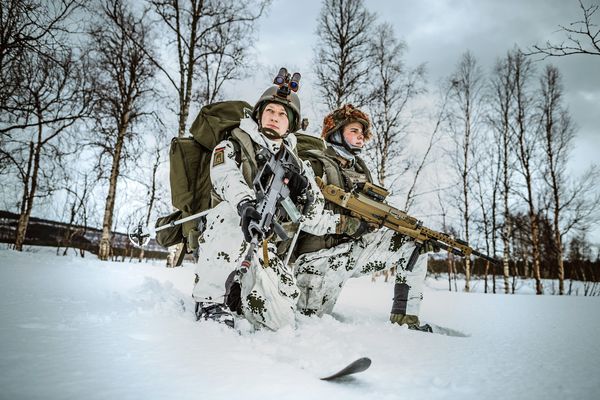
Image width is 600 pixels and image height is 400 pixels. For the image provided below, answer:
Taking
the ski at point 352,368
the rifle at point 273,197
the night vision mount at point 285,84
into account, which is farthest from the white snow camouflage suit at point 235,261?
the ski at point 352,368

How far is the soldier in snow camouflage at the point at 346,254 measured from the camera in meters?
3.07

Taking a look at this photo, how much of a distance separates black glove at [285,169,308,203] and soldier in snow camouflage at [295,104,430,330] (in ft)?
2.30

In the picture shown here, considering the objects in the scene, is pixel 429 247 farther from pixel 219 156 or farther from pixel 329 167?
pixel 219 156

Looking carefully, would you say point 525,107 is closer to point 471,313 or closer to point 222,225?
point 471,313

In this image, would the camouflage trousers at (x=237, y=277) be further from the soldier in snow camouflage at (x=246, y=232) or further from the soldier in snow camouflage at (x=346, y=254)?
the soldier in snow camouflage at (x=346, y=254)

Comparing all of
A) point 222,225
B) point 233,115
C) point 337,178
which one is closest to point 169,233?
point 222,225

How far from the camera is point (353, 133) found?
12.2 feet

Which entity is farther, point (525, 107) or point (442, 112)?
point (525, 107)

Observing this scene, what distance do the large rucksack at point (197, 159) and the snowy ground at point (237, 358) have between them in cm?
85

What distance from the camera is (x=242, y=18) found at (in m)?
9.20

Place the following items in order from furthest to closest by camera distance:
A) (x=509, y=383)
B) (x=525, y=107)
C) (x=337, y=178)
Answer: (x=525, y=107) → (x=337, y=178) → (x=509, y=383)

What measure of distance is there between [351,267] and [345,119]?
179cm

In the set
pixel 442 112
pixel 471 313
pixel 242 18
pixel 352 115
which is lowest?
pixel 471 313

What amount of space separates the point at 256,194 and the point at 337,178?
1476 mm
